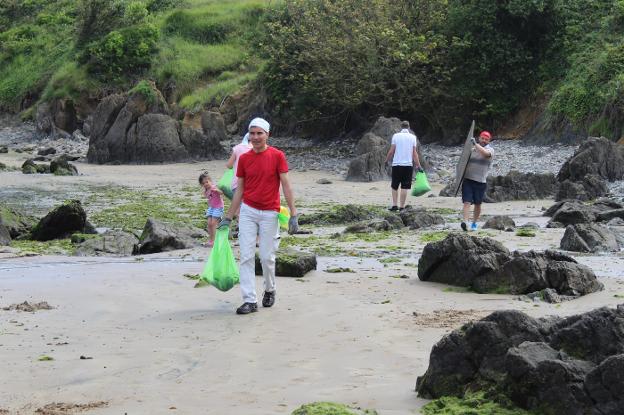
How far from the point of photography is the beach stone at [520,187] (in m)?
19.7

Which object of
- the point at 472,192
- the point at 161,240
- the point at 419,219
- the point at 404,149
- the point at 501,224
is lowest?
the point at 161,240

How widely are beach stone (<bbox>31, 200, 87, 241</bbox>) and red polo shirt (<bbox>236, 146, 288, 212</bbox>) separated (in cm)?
738

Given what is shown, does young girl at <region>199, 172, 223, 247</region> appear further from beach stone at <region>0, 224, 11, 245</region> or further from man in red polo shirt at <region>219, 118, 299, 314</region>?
man in red polo shirt at <region>219, 118, 299, 314</region>

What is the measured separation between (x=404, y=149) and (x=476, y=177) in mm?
3328

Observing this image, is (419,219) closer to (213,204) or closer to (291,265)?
(213,204)

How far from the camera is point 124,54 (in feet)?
158

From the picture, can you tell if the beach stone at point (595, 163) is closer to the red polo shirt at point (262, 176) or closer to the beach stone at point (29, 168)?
the red polo shirt at point (262, 176)

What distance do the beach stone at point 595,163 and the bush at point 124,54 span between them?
99.6 feet

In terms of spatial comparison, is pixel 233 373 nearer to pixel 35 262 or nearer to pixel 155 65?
pixel 35 262

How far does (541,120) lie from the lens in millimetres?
28781

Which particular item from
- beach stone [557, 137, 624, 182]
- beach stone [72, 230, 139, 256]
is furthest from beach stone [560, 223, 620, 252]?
beach stone [557, 137, 624, 182]

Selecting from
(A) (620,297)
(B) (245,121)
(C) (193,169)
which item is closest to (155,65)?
(B) (245,121)

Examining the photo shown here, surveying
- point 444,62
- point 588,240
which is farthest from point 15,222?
point 444,62

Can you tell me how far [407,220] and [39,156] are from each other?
957 inches
